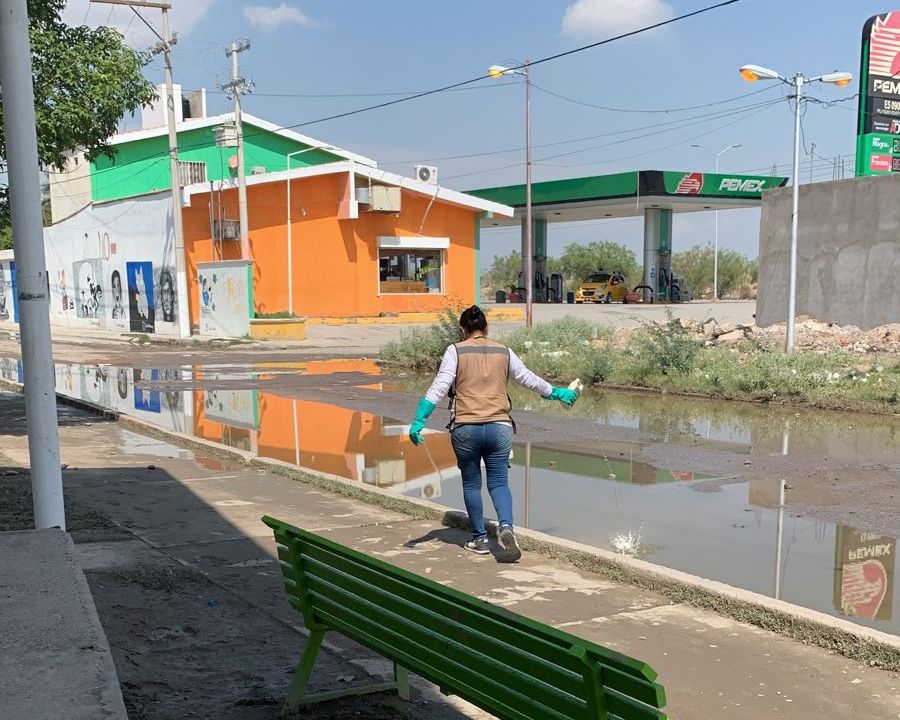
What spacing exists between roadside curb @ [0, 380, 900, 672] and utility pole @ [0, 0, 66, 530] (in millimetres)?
3141

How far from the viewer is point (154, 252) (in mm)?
35594

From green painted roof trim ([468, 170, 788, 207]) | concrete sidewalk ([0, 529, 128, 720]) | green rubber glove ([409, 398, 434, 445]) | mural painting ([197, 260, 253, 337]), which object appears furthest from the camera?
green painted roof trim ([468, 170, 788, 207])

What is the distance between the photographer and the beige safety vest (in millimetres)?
6445

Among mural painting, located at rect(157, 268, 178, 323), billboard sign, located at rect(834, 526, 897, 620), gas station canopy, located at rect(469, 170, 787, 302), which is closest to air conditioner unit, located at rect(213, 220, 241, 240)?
mural painting, located at rect(157, 268, 178, 323)

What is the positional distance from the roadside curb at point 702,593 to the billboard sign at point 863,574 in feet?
2.50

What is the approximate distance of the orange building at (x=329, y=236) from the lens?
36.2 meters

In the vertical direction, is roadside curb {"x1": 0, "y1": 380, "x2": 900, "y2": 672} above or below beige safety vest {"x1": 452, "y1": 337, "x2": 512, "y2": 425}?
below

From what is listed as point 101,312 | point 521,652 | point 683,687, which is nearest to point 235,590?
point 683,687

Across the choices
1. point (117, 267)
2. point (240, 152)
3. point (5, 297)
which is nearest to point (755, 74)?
point (240, 152)

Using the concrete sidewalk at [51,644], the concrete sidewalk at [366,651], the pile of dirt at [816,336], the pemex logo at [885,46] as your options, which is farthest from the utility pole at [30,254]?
the pemex logo at [885,46]

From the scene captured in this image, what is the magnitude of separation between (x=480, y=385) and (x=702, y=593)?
207 cm

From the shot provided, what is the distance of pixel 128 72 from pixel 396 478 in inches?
246

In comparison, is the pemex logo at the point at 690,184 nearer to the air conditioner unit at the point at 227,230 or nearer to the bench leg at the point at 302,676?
the air conditioner unit at the point at 227,230

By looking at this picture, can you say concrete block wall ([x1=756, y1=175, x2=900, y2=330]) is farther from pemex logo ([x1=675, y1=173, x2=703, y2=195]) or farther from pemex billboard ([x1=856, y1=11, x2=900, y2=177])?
pemex logo ([x1=675, y1=173, x2=703, y2=195])
